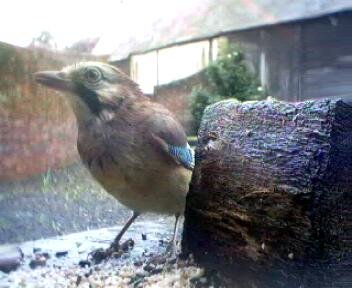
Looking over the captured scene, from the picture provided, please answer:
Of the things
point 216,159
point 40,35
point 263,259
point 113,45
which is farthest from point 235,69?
point 263,259

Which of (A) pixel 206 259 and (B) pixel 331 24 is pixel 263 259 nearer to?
(A) pixel 206 259

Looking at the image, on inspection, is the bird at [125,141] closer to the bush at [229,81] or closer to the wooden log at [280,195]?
the wooden log at [280,195]

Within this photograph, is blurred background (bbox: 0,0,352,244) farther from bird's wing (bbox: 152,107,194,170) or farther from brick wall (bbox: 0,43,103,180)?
bird's wing (bbox: 152,107,194,170)

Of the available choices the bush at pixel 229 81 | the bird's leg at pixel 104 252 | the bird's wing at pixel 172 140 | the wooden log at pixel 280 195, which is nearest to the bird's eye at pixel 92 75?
the bird's wing at pixel 172 140

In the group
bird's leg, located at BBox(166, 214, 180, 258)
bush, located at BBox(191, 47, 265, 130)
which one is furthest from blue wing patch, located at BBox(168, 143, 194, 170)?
bush, located at BBox(191, 47, 265, 130)

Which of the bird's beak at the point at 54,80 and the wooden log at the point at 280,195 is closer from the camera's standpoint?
the wooden log at the point at 280,195
